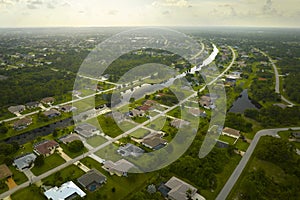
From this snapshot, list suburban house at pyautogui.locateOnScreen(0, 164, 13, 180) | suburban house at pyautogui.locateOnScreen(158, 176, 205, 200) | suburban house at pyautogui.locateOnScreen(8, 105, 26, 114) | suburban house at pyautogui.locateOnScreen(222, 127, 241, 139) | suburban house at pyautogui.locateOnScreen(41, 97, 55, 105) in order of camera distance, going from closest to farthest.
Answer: suburban house at pyautogui.locateOnScreen(158, 176, 205, 200) → suburban house at pyautogui.locateOnScreen(0, 164, 13, 180) → suburban house at pyautogui.locateOnScreen(222, 127, 241, 139) → suburban house at pyautogui.locateOnScreen(8, 105, 26, 114) → suburban house at pyautogui.locateOnScreen(41, 97, 55, 105)

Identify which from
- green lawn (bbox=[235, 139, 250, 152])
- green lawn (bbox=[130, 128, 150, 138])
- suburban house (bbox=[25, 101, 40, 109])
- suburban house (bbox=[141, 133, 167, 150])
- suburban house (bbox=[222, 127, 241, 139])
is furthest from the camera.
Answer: suburban house (bbox=[25, 101, 40, 109])

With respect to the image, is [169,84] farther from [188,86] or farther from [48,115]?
[48,115]

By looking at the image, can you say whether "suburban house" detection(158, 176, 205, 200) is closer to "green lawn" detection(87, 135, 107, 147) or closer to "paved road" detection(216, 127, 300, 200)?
"paved road" detection(216, 127, 300, 200)

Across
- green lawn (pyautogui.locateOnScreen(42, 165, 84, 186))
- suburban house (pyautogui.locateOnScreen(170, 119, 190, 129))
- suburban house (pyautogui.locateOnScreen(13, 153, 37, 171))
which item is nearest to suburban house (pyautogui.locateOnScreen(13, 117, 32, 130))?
suburban house (pyautogui.locateOnScreen(13, 153, 37, 171))

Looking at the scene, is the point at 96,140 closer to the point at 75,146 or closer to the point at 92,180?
the point at 75,146

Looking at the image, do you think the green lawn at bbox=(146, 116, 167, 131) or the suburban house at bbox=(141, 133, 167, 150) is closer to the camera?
the suburban house at bbox=(141, 133, 167, 150)
